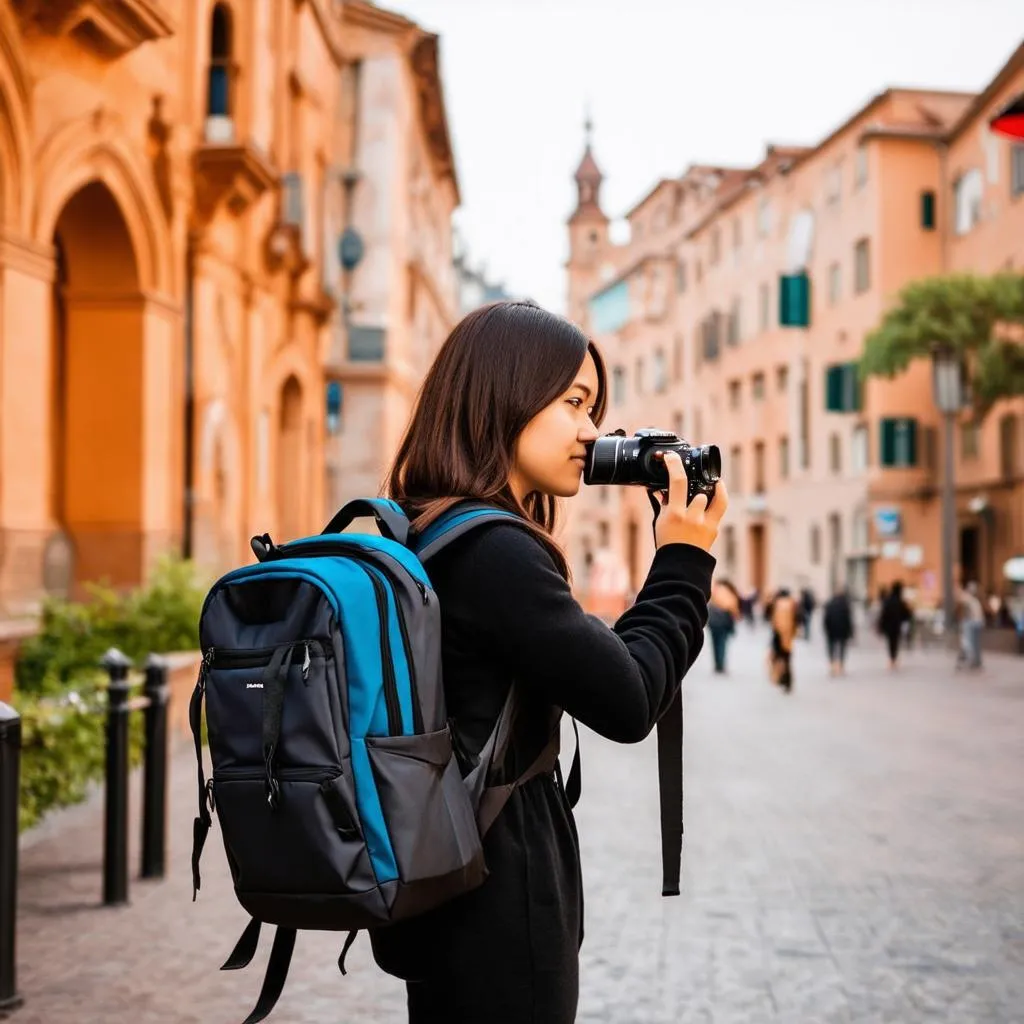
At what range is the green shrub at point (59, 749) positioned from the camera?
8414mm

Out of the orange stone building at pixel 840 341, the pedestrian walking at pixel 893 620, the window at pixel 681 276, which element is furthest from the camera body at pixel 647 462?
the window at pixel 681 276

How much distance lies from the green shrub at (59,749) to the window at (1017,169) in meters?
34.4

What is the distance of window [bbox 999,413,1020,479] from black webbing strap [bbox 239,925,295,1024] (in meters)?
39.2

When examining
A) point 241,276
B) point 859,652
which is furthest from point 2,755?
point 859,652

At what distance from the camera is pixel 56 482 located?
1438 cm

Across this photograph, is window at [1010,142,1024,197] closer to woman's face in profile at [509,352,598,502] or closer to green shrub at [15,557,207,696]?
green shrub at [15,557,207,696]

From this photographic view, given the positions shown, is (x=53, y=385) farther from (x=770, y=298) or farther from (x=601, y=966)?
(x=770, y=298)

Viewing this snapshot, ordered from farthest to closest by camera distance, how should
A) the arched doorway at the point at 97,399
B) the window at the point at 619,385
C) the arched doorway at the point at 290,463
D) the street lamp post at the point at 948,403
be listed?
the window at the point at 619,385 < the street lamp post at the point at 948,403 < the arched doorway at the point at 290,463 < the arched doorway at the point at 97,399

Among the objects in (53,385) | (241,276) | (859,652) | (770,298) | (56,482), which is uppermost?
(770,298)

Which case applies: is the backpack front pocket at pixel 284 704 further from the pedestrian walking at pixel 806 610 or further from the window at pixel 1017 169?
the pedestrian walking at pixel 806 610

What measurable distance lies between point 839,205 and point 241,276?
3583 centimetres

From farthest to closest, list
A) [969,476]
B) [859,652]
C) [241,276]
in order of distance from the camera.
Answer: [969,476], [859,652], [241,276]

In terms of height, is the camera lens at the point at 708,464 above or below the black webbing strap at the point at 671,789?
above

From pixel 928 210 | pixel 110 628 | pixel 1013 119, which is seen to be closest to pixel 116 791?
pixel 110 628
